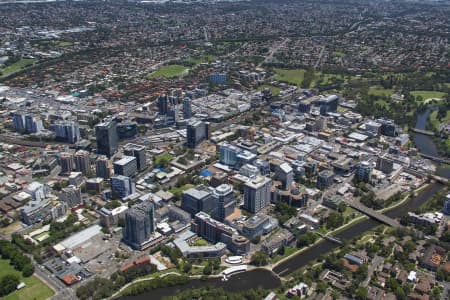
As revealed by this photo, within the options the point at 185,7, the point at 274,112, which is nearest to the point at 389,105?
the point at 274,112

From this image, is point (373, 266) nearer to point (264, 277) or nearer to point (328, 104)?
point (264, 277)

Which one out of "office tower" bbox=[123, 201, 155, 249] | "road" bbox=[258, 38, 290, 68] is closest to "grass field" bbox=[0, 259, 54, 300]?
"office tower" bbox=[123, 201, 155, 249]

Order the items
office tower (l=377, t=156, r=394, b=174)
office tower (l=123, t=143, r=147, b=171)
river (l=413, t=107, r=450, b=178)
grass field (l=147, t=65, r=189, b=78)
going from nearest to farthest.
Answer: office tower (l=123, t=143, r=147, b=171)
office tower (l=377, t=156, r=394, b=174)
river (l=413, t=107, r=450, b=178)
grass field (l=147, t=65, r=189, b=78)

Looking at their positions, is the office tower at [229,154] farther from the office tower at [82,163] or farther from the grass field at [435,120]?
the grass field at [435,120]

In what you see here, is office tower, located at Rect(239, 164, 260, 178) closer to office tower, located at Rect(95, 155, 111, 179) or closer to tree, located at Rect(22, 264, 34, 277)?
office tower, located at Rect(95, 155, 111, 179)

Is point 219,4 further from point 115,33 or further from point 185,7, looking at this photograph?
point 115,33
